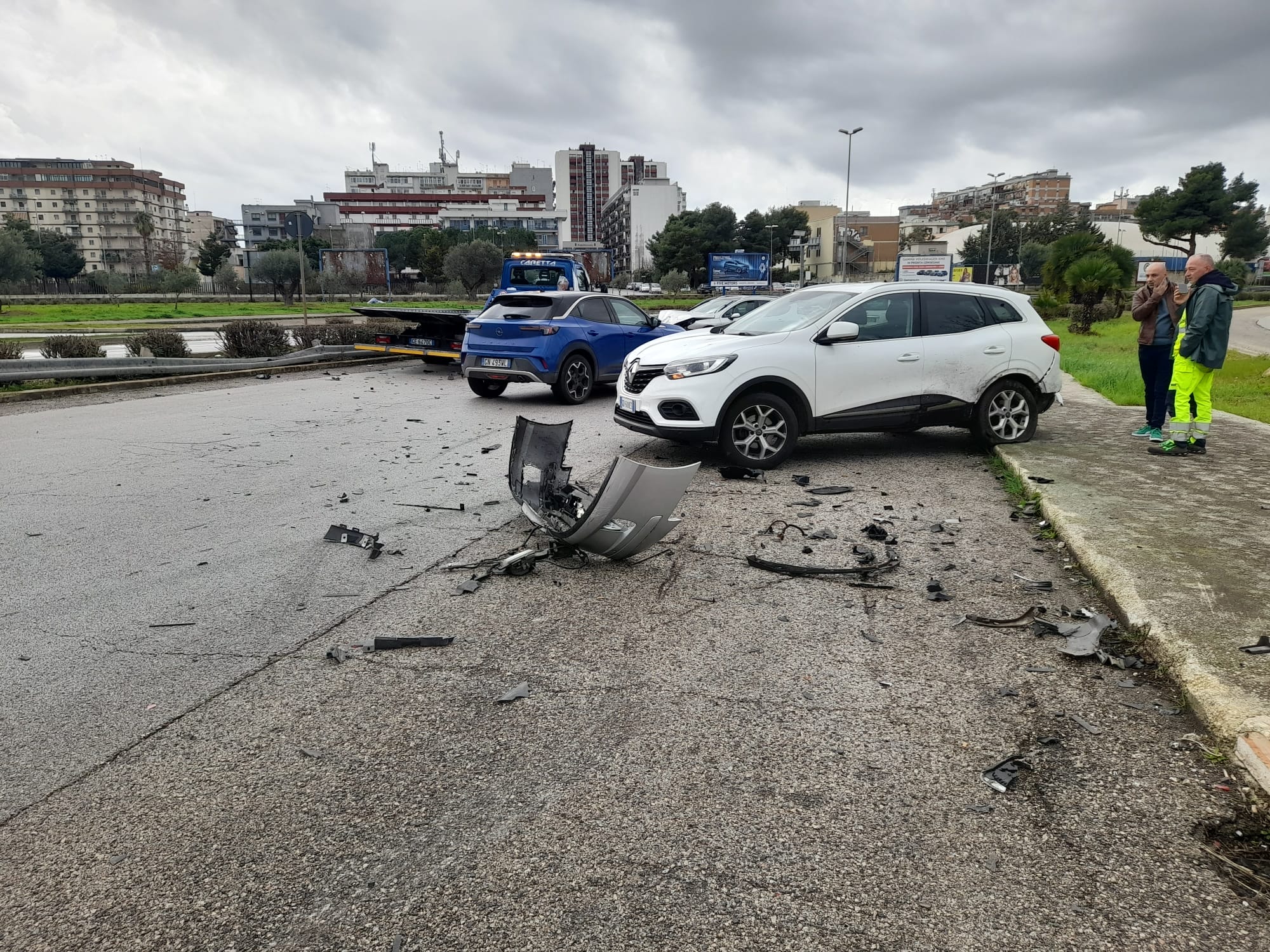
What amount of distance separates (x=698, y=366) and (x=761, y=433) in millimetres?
919

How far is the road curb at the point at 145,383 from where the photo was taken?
43.0ft

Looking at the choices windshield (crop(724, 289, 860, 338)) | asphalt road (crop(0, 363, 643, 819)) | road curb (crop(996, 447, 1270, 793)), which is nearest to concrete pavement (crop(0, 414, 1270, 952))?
road curb (crop(996, 447, 1270, 793))

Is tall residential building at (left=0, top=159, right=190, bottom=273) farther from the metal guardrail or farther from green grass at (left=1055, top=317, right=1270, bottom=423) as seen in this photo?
green grass at (left=1055, top=317, right=1270, bottom=423)

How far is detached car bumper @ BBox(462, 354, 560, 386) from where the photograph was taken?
1327 centimetres

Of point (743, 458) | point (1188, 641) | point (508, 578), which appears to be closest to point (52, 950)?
point (508, 578)

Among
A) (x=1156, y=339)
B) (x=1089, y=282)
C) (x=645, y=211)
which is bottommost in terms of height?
(x=1156, y=339)

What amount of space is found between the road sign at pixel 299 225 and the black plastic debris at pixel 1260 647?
65.0ft

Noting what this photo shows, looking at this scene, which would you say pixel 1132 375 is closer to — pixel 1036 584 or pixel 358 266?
pixel 1036 584

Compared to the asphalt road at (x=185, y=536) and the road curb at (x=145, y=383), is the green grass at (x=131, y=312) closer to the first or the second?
the road curb at (x=145, y=383)

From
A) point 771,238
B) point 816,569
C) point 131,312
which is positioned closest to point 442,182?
point 771,238

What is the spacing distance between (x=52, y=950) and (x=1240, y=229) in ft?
289

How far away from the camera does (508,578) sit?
5.32 metres

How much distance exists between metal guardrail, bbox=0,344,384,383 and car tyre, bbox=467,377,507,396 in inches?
224

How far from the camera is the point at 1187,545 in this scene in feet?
18.1
